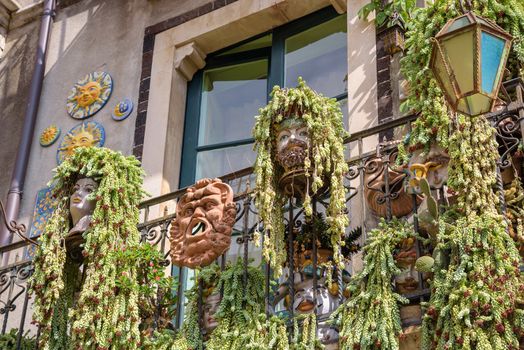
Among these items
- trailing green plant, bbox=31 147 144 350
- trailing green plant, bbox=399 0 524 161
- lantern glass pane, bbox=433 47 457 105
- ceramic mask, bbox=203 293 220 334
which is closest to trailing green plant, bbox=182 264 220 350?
ceramic mask, bbox=203 293 220 334

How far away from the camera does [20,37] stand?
11.7 meters

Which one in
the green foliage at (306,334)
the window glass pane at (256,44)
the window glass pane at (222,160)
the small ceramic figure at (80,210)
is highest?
the window glass pane at (256,44)

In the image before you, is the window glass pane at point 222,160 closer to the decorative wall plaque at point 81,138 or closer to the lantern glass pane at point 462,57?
the decorative wall plaque at point 81,138

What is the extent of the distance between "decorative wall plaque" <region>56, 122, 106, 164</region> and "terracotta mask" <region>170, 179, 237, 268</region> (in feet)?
8.67

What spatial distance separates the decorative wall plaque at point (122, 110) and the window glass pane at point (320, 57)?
1636mm

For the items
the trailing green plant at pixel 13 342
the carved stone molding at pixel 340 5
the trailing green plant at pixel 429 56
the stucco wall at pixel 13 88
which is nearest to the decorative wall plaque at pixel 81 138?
the stucco wall at pixel 13 88

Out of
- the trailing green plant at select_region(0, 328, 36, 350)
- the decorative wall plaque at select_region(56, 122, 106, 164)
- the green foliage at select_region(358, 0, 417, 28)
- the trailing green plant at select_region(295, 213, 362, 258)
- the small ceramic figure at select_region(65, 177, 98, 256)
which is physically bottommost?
the trailing green plant at select_region(0, 328, 36, 350)

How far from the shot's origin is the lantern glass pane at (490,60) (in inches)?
224

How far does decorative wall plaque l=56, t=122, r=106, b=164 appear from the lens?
395 inches

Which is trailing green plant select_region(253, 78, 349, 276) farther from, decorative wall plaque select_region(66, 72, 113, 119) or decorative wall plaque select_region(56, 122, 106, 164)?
decorative wall plaque select_region(66, 72, 113, 119)

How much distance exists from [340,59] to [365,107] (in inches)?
42.7

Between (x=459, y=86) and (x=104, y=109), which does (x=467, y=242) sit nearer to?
(x=459, y=86)

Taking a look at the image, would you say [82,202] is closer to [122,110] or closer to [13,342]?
[13,342]

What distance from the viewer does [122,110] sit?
10047 millimetres
